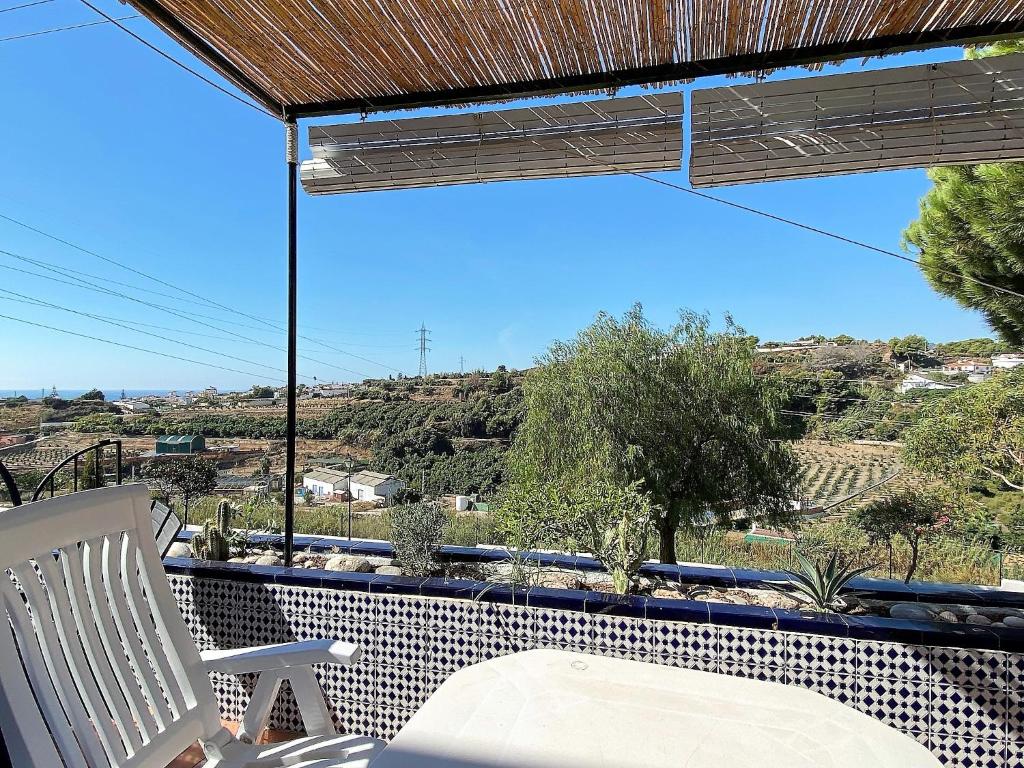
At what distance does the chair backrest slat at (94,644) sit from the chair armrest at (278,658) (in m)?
0.05

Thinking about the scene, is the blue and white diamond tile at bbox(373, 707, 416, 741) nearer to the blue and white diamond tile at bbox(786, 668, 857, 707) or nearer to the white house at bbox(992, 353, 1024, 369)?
the blue and white diamond tile at bbox(786, 668, 857, 707)

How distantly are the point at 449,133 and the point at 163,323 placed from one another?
32.7 metres

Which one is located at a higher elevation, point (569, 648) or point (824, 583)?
point (824, 583)

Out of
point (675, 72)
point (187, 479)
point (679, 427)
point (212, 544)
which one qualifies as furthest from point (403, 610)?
point (679, 427)

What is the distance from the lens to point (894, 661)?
157 centimetres

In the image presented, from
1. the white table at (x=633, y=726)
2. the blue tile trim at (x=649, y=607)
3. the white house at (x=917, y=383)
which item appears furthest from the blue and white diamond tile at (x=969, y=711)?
the white house at (x=917, y=383)

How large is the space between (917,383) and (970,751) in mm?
8759

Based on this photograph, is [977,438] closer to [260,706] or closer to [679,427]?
[679,427]

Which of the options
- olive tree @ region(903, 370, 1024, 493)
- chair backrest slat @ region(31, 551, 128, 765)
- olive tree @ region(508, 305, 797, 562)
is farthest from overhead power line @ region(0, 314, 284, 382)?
chair backrest slat @ region(31, 551, 128, 765)

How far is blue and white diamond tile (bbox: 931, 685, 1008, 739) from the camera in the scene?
151cm

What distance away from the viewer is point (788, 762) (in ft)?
2.89

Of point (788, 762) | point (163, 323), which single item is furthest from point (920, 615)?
point (163, 323)

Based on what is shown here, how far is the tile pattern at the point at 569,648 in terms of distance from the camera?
1.53 meters

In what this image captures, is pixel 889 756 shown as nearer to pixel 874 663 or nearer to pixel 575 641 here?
pixel 874 663
